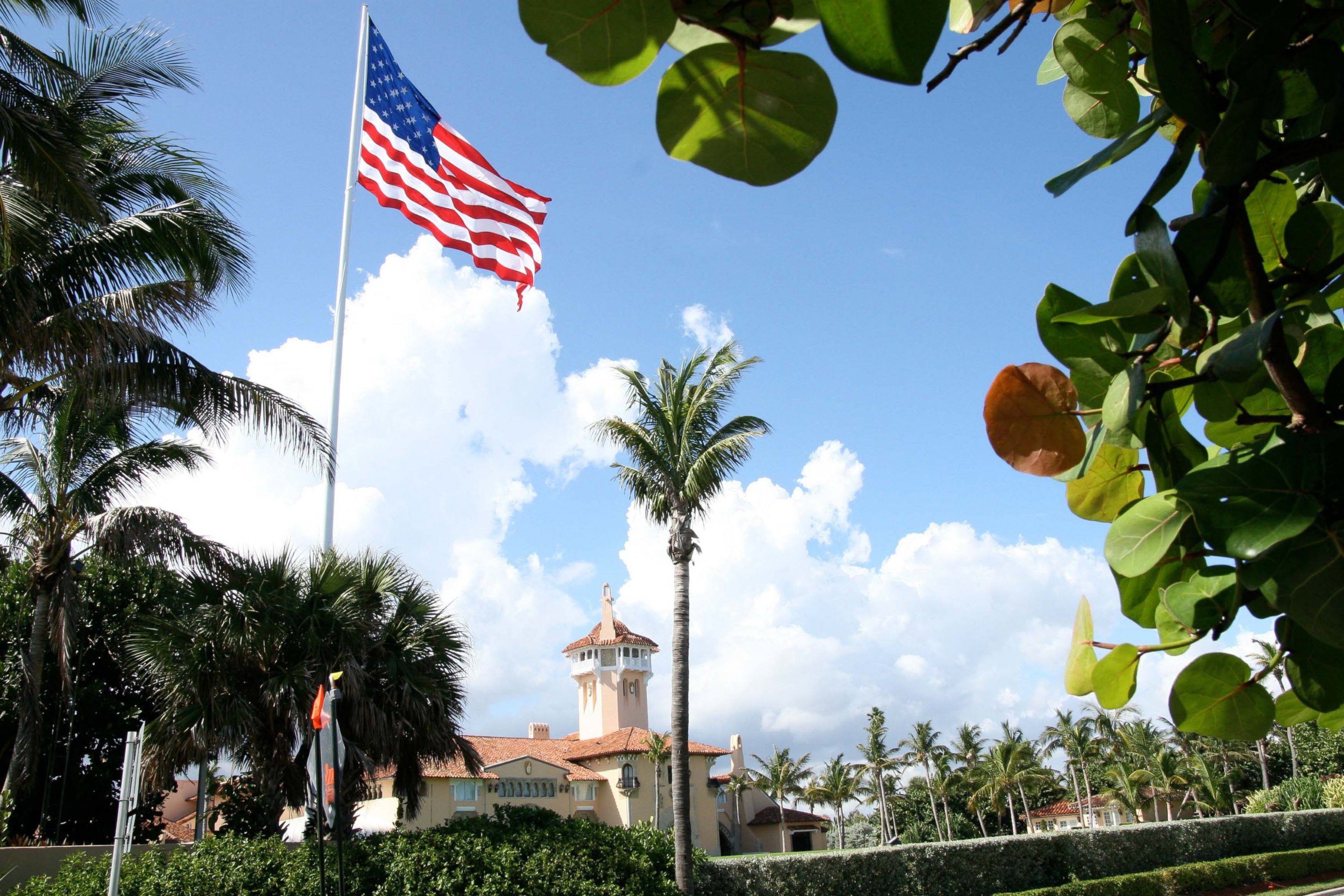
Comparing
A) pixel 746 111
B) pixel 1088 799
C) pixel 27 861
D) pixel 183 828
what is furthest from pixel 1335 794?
pixel 183 828

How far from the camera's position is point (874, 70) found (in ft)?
1.04

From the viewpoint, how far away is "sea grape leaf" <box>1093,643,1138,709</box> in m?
0.51

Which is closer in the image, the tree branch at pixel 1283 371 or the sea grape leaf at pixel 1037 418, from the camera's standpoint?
the tree branch at pixel 1283 371

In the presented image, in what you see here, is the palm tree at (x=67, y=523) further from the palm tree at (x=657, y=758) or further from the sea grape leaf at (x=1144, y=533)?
the palm tree at (x=657, y=758)

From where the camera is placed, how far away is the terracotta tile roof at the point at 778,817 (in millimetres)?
46594

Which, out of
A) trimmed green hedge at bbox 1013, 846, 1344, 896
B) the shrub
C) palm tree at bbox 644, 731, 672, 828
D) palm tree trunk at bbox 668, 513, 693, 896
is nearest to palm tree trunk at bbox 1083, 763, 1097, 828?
the shrub

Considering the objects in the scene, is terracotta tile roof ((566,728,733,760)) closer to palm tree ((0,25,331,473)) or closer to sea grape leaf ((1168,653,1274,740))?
palm tree ((0,25,331,473))

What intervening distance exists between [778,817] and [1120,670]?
50119 millimetres

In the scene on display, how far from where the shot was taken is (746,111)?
0.37 meters

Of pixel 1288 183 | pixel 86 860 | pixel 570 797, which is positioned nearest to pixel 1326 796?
pixel 570 797

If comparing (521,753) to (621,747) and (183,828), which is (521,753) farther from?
(183,828)

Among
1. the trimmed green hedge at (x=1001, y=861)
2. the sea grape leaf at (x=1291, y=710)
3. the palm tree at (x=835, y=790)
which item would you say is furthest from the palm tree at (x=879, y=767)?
the sea grape leaf at (x=1291, y=710)

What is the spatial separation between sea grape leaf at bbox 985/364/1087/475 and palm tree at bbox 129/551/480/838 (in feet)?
42.0

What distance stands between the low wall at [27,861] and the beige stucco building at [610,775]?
55.3 ft
